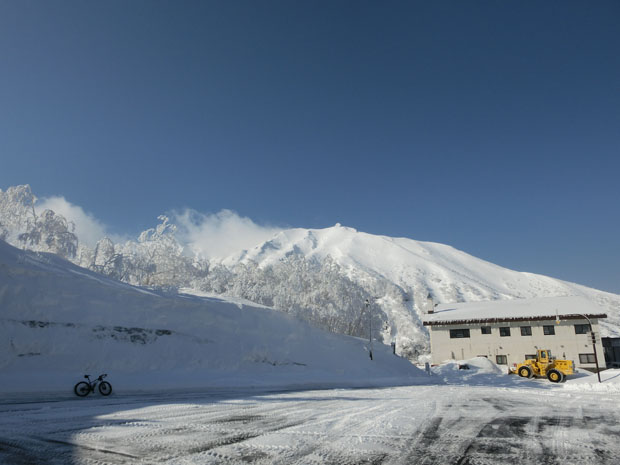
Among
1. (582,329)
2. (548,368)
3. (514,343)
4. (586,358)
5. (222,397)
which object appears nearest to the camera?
(222,397)

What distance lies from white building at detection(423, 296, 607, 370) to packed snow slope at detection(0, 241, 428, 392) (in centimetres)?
1842

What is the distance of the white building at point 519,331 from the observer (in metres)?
40.7

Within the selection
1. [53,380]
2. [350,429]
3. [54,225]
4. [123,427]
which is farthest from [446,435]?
[54,225]

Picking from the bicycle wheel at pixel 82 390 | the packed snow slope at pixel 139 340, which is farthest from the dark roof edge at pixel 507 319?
the bicycle wheel at pixel 82 390

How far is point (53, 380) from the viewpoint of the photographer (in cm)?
1574

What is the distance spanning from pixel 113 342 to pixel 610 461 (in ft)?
69.7

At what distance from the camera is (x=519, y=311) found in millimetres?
44750

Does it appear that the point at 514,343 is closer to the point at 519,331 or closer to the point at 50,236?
the point at 519,331

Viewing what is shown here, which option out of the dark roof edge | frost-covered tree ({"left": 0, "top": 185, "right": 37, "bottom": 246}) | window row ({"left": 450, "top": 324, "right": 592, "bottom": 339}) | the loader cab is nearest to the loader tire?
the loader cab

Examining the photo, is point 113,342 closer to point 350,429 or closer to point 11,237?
point 350,429

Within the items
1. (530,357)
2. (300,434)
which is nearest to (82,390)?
(300,434)

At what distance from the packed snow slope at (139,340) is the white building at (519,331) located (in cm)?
1842

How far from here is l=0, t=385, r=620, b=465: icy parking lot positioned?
5.31 metres

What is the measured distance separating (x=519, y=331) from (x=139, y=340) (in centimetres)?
4046
